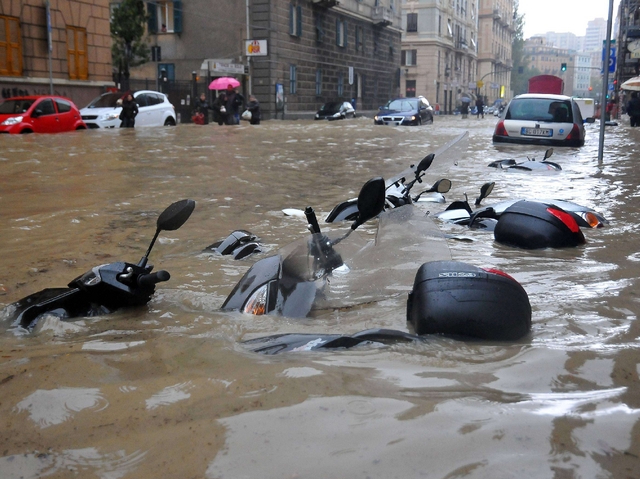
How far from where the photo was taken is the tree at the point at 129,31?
34938 millimetres

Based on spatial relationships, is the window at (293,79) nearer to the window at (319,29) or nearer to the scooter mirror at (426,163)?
the window at (319,29)

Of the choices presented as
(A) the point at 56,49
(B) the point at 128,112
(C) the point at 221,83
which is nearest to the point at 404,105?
(C) the point at 221,83

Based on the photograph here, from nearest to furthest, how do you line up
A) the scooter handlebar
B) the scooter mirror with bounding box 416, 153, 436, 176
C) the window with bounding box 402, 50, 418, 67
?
1. the scooter handlebar
2. the scooter mirror with bounding box 416, 153, 436, 176
3. the window with bounding box 402, 50, 418, 67

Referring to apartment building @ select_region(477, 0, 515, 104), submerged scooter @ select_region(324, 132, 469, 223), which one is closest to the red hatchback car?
submerged scooter @ select_region(324, 132, 469, 223)

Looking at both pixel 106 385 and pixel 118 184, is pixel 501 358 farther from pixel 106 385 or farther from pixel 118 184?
pixel 118 184

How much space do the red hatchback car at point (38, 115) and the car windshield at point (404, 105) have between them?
13.9m

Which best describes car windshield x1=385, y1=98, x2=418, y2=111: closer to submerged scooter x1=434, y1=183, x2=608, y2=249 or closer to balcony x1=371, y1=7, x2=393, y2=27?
balcony x1=371, y1=7, x2=393, y2=27

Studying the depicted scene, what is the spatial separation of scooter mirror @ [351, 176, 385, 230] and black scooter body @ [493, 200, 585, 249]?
8.72 ft

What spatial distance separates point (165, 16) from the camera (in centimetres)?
3694

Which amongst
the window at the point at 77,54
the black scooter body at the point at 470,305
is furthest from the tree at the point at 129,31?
the black scooter body at the point at 470,305

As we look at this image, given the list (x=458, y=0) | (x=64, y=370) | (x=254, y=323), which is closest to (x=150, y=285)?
(x=254, y=323)

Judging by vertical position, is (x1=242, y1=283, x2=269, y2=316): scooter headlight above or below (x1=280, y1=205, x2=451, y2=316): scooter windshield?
below

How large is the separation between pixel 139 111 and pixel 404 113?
1105cm

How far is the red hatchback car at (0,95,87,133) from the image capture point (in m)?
18.1
